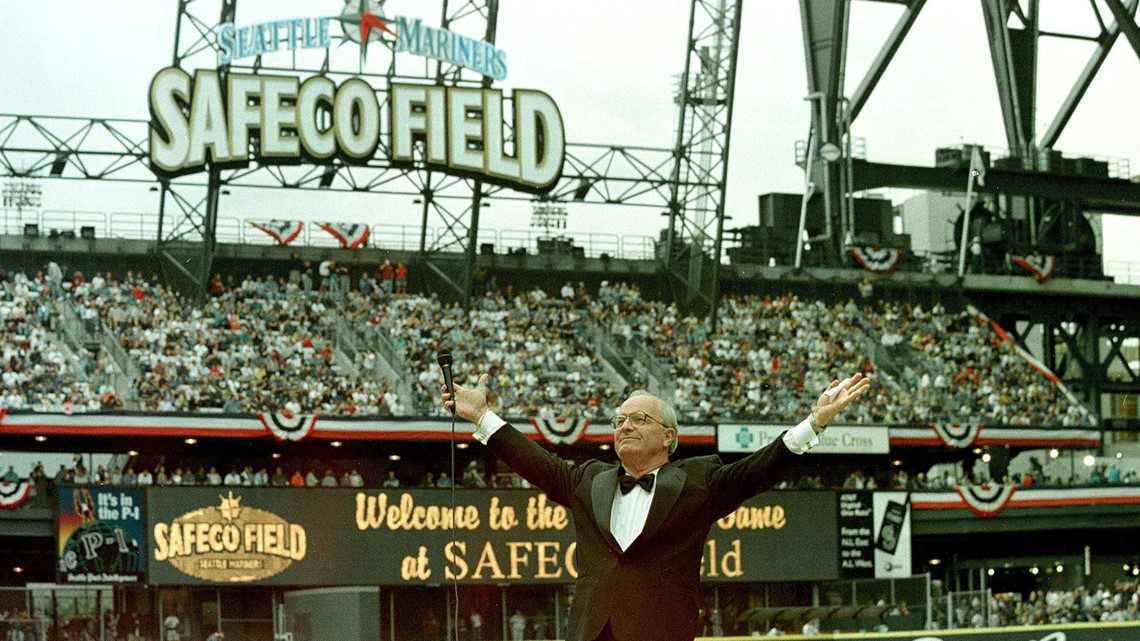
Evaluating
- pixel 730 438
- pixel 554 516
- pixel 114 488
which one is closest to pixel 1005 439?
pixel 730 438

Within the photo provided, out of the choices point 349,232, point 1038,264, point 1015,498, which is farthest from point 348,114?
point 1038,264

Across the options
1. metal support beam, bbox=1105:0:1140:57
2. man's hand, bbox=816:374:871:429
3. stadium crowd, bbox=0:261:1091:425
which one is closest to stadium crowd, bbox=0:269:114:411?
stadium crowd, bbox=0:261:1091:425

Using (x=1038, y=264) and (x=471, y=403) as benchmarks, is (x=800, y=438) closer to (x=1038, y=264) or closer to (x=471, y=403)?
(x=471, y=403)

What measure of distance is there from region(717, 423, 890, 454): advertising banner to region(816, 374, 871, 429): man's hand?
35.3 meters

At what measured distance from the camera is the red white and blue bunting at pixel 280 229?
49625mm

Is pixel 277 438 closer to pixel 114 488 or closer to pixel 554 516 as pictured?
pixel 114 488

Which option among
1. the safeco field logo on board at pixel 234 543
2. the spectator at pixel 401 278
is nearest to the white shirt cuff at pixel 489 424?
the safeco field logo on board at pixel 234 543

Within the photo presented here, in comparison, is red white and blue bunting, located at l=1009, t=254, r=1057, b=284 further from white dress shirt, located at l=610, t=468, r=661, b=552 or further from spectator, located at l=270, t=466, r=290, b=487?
white dress shirt, located at l=610, t=468, r=661, b=552

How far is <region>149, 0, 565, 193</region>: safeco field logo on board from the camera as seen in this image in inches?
1796

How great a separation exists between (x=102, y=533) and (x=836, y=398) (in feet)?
104

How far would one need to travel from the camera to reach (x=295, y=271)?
4831cm

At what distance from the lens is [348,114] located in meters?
46.2

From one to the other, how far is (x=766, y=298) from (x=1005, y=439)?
31.3 feet

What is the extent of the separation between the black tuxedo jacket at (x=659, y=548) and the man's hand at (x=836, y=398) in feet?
0.64
